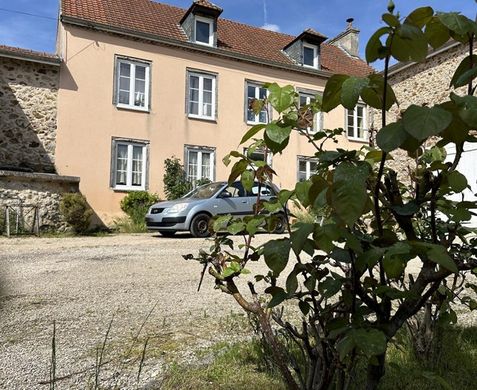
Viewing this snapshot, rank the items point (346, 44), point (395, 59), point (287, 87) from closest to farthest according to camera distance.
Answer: point (395, 59)
point (287, 87)
point (346, 44)

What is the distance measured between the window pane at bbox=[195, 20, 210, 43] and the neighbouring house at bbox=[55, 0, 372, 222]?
1.5 inches

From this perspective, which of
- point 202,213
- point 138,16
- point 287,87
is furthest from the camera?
point 138,16

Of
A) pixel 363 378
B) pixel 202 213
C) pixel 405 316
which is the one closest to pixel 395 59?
pixel 405 316

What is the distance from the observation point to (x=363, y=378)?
2023 mm

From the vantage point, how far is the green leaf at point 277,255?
0.93m

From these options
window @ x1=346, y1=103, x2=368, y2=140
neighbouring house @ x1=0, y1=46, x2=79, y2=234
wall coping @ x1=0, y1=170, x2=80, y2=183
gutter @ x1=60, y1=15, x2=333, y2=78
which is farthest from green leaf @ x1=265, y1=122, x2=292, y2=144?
window @ x1=346, y1=103, x2=368, y2=140

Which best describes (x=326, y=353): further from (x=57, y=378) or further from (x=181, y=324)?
(x=181, y=324)

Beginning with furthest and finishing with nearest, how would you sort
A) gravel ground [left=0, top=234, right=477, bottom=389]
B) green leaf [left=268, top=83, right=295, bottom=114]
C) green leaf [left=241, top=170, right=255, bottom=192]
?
gravel ground [left=0, top=234, right=477, bottom=389]
green leaf [left=241, top=170, right=255, bottom=192]
green leaf [left=268, top=83, right=295, bottom=114]

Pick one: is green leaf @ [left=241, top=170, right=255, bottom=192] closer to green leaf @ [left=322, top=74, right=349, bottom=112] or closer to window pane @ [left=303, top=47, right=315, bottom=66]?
green leaf @ [left=322, top=74, right=349, bottom=112]

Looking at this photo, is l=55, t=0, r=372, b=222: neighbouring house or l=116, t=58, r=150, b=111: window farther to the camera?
l=116, t=58, r=150, b=111: window

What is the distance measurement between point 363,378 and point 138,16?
15717mm

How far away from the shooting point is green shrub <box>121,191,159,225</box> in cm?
1315

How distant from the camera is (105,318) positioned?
3.05 m

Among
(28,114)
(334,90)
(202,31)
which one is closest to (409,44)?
(334,90)
